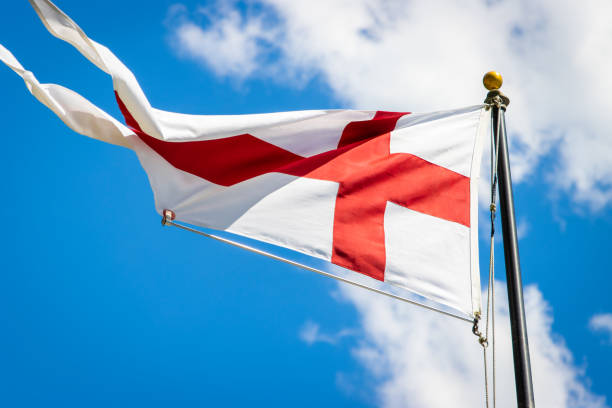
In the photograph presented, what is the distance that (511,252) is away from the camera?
5609 millimetres

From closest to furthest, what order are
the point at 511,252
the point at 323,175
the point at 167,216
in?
the point at 511,252 → the point at 167,216 → the point at 323,175

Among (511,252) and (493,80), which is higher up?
(493,80)

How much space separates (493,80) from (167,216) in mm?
3653

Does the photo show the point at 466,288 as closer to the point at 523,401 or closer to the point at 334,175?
the point at 523,401

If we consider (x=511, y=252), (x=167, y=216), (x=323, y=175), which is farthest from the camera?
(x=323, y=175)

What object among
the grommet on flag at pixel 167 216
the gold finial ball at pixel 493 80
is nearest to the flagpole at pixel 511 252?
the gold finial ball at pixel 493 80

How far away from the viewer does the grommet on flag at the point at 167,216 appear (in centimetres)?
612

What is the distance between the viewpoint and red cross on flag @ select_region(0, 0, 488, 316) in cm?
591

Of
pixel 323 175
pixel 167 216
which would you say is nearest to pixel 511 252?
pixel 323 175

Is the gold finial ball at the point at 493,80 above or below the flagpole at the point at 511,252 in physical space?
above

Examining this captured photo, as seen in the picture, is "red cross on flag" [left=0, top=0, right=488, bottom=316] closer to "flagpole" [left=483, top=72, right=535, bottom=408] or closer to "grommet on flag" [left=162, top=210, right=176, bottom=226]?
"grommet on flag" [left=162, top=210, right=176, bottom=226]

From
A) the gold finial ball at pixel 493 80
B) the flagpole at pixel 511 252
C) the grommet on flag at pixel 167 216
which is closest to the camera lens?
the flagpole at pixel 511 252

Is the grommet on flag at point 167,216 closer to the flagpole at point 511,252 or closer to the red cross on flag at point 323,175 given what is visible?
the red cross on flag at point 323,175

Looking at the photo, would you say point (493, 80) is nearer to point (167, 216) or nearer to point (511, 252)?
point (511, 252)
